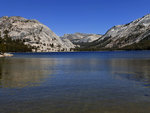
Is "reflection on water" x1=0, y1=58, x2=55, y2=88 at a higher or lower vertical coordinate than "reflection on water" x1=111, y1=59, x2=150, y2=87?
higher

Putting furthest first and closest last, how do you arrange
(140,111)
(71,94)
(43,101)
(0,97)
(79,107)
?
(71,94)
(0,97)
(43,101)
(79,107)
(140,111)

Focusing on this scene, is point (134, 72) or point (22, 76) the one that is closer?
point (22, 76)

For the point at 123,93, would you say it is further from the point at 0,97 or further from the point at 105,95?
the point at 0,97

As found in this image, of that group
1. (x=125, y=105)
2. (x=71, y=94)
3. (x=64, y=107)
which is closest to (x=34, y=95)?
(x=71, y=94)

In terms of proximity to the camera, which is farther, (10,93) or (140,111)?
(10,93)

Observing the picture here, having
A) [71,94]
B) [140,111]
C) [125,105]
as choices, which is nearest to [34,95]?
[71,94]

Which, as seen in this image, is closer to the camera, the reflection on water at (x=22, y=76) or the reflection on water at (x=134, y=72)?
the reflection on water at (x=22, y=76)

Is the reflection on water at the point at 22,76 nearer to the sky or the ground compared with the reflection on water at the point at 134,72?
nearer to the sky

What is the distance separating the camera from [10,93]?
21.9 metres

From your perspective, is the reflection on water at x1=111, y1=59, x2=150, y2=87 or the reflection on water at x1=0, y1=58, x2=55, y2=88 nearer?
the reflection on water at x1=0, y1=58, x2=55, y2=88

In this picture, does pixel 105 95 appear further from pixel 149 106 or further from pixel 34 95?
pixel 34 95

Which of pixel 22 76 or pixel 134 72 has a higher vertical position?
pixel 22 76

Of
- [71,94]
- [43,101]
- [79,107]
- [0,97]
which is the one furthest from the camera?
[71,94]

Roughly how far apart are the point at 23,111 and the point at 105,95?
9.82 m
